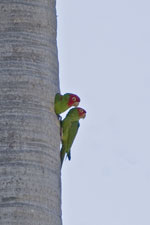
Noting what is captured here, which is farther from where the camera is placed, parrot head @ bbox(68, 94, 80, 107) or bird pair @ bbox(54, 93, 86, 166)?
parrot head @ bbox(68, 94, 80, 107)

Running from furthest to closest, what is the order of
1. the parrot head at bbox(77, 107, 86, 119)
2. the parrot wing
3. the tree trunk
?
1. the parrot head at bbox(77, 107, 86, 119)
2. the parrot wing
3. the tree trunk

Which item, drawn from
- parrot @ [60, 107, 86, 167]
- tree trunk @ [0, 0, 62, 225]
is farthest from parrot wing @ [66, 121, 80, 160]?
tree trunk @ [0, 0, 62, 225]

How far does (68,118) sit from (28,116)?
561mm

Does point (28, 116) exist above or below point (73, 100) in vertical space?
below

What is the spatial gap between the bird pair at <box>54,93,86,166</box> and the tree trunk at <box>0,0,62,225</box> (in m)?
0.05

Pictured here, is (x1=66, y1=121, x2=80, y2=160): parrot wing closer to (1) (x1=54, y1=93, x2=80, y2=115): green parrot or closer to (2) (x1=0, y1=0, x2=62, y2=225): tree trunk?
(1) (x1=54, y1=93, x2=80, y2=115): green parrot

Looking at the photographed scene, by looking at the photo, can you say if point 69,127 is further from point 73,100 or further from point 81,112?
point 81,112

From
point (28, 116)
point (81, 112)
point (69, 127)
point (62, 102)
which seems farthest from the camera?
point (81, 112)

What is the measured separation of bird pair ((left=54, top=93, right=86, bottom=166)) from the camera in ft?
9.92

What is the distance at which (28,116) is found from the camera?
9.05 ft

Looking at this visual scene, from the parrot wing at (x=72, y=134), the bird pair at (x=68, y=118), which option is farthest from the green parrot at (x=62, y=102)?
the parrot wing at (x=72, y=134)

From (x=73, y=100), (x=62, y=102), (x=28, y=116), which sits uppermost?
(x=73, y=100)

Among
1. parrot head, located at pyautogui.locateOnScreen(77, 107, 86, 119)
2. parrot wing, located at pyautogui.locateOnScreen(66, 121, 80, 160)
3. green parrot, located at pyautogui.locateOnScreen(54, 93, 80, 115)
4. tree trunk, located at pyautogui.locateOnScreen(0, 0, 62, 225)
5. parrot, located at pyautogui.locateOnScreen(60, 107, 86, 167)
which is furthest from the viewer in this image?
parrot head, located at pyautogui.locateOnScreen(77, 107, 86, 119)

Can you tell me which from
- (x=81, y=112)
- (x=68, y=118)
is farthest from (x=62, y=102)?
(x=81, y=112)
